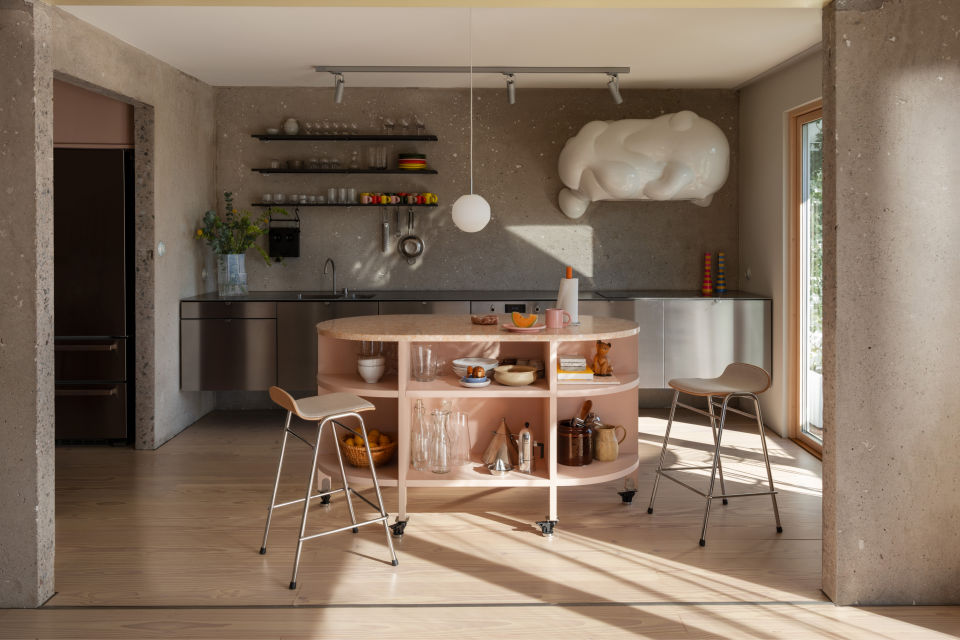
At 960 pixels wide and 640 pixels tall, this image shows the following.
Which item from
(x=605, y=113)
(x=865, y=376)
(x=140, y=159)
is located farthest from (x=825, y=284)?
(x=140, y=159)

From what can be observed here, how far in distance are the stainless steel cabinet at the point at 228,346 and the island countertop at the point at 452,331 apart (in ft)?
5.92

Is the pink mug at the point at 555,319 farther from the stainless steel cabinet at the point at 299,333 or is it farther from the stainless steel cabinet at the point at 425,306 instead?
the stainless steel cabinet at the point at 299,333

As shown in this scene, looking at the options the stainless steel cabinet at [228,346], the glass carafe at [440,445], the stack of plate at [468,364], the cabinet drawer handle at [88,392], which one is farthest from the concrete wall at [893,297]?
the cabinet drawer handle at [88,392]

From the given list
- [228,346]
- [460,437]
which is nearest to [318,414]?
[460,437]

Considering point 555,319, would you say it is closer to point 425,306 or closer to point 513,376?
point 513,376

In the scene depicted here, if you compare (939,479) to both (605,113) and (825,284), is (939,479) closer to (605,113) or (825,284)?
(825,284)

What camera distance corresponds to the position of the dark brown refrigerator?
5.30 meters

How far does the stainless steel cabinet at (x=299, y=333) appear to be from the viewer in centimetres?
593

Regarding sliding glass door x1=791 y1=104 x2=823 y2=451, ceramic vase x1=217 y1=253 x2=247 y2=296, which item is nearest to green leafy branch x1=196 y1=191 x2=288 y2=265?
ceramic vase x1=217 y1=253 x2=247 y2=296

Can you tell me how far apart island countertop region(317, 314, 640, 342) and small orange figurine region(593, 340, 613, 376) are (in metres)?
0.10

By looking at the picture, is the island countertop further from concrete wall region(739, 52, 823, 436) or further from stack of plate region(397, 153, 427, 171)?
stack of plate region(397, 153, 427, 171)

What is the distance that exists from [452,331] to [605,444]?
3.14 feet

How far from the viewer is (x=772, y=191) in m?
5.90

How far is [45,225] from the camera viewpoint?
308cm
